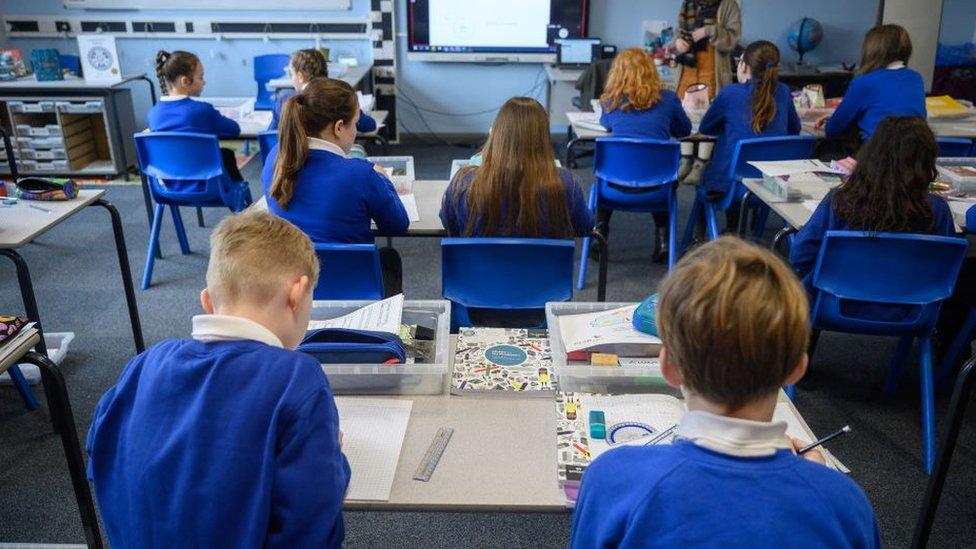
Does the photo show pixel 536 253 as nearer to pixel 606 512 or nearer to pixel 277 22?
pixel 606 512

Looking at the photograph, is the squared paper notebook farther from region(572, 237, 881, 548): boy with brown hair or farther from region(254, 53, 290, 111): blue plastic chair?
region(254, 53, 290, 111): blue plastic chair

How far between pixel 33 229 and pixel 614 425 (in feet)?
6.66

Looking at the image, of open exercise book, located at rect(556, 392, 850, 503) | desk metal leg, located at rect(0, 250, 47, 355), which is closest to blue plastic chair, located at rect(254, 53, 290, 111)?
desk metal leg, located at rect(0, 250, 47, 355)

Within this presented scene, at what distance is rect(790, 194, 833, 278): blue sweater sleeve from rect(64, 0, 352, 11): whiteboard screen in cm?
493

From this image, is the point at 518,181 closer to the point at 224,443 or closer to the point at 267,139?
the point at 224,443

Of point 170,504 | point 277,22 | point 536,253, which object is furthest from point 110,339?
point 277,22

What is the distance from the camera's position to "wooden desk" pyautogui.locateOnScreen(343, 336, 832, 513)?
122 centimetres

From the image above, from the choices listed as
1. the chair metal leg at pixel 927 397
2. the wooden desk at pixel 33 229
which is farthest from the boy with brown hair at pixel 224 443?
the chair metal leg at pixel 927 397

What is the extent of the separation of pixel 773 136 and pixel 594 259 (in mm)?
1091

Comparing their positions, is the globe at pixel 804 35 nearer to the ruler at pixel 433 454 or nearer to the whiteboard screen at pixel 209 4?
the whiteboard screen at pixel 209 4

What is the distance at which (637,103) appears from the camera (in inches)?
142

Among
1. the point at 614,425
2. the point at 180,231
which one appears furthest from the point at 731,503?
the point at 180,231

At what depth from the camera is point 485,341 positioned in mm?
1724

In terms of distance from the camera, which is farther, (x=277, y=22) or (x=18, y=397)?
(x=277, y=22)
